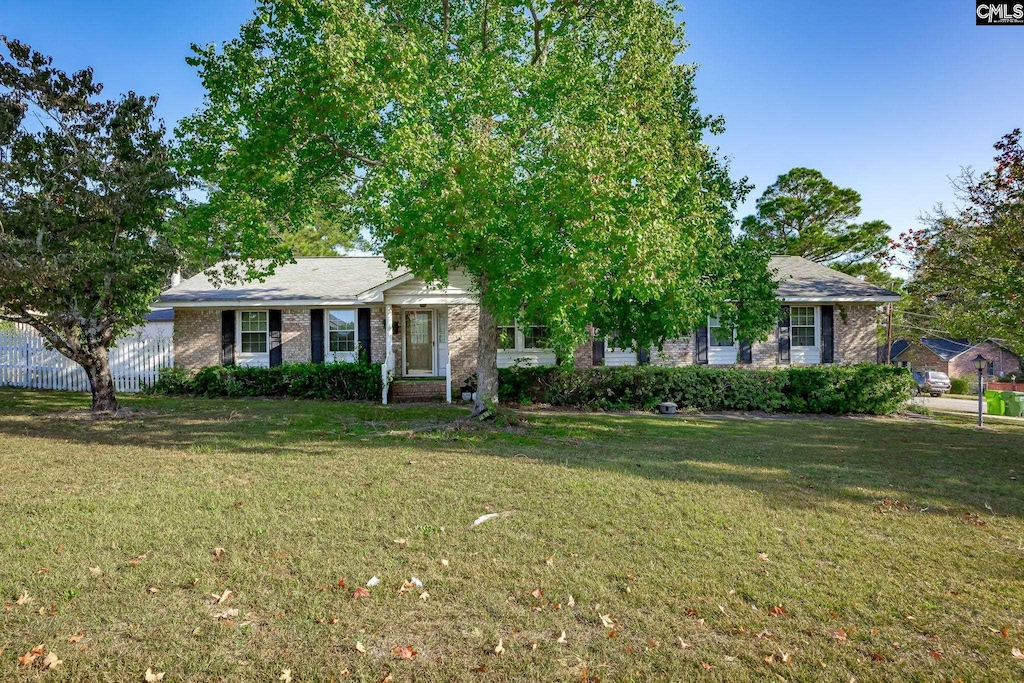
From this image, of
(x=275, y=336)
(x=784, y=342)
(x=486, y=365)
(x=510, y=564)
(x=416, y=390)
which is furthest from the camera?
(x=784, y=342)

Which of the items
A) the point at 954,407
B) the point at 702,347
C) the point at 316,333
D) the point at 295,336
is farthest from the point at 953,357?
the point at 295,336

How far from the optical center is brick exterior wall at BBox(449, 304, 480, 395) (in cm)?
1711

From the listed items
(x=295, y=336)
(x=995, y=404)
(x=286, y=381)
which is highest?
(x=295, y=336)

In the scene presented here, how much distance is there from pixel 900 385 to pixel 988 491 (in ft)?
28.8

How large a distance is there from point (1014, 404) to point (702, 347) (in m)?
8.84

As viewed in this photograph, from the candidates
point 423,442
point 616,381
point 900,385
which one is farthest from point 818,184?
point 423,442

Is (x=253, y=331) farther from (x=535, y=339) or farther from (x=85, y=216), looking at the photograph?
(x=535, y=339)

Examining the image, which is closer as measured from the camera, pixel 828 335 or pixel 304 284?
pixel 828 335

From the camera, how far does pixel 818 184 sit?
126ft

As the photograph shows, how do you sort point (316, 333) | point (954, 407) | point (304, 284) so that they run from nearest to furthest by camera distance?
point (316, 333)
point (304, 284)
point (954, 407)

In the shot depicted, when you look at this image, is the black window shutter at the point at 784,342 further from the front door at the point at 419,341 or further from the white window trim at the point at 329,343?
the white window trim at the point at 329,343

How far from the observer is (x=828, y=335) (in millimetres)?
18031

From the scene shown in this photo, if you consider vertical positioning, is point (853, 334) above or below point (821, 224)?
below

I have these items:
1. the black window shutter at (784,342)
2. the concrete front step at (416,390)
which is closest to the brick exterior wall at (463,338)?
the concrete front step at (416,390)
